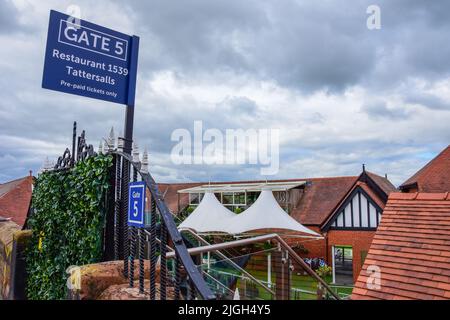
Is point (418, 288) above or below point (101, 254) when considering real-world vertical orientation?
below

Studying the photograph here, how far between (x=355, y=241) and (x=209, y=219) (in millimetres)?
7425

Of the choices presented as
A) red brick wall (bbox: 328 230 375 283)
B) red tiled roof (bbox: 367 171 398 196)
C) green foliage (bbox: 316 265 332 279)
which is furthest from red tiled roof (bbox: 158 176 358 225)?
green foliage (bbox: 316 265 332 279)

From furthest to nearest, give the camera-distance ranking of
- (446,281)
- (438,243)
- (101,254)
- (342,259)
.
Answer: (342,259) → (438,243) → (446,281) → (101,254)

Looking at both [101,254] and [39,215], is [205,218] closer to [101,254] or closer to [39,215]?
[39,215]

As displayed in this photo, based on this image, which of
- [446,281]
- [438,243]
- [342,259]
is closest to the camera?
[446,281]

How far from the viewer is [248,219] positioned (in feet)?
44.2

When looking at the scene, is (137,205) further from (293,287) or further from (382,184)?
(382,184)

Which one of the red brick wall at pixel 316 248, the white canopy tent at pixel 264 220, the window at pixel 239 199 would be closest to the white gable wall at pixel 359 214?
the red brick wall at pixel 316 248

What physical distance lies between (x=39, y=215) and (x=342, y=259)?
16891 mm

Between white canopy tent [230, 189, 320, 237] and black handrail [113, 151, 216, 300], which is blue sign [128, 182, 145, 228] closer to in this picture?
black handrail [113, 151, 216, 300]

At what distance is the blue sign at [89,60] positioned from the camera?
3537mm

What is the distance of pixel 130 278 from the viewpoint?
3113 millimetres

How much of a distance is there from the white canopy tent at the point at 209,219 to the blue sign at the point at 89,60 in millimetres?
10411
